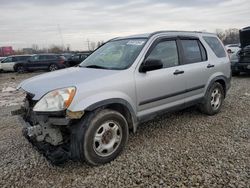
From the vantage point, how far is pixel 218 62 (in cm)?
517

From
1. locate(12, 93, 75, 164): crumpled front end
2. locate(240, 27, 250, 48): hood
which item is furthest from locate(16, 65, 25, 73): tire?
locate(12, 93, 75, 164): crumpled front end

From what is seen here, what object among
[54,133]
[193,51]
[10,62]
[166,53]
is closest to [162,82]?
[166,53]

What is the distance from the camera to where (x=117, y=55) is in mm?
4016

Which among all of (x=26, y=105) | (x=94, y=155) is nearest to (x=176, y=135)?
(x=94, y=155)

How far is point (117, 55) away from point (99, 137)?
148 cm

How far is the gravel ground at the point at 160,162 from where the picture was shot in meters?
2.91

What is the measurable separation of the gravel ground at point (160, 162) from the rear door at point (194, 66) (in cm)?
67

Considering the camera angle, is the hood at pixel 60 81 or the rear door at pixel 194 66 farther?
the rear door at pixel 194 66

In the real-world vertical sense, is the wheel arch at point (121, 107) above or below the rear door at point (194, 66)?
below

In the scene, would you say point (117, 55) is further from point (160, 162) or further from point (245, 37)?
point (245, 37)

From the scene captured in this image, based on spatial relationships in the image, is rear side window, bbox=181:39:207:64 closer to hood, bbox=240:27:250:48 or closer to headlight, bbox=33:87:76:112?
headlight, bbox=33:87:76:112

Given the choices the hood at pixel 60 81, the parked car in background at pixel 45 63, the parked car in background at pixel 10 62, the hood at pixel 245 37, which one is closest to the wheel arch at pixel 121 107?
the hood at pixel 60 81

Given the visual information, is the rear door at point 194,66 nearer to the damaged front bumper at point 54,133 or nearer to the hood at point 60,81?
the hood at point 60,81

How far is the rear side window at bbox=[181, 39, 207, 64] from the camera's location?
4496 millimetres
